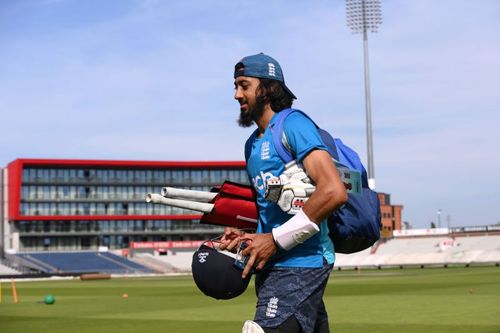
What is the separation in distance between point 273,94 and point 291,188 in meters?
0.62

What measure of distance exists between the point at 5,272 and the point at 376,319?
92.3 m

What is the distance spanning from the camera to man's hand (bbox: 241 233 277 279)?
4.41m

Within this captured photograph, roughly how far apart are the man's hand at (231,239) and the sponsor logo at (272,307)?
37 centimetres

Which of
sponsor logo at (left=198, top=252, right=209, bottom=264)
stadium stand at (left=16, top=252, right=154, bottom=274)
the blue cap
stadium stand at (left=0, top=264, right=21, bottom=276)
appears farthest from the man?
stadium stand at (left=0, top=264, right=21, bottom=276)

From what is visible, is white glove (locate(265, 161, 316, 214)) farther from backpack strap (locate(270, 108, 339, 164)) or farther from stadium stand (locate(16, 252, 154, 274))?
stadium stand (locate(16, 252, 154, 274))

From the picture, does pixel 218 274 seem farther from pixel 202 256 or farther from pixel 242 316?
pixel 242 316

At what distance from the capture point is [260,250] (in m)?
4.41

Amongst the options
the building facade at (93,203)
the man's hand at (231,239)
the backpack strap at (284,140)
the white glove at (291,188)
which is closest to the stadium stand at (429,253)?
the building facade at (93,203)

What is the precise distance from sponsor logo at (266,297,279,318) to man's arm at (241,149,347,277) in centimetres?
22

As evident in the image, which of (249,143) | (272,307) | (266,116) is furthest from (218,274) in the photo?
(266,116)

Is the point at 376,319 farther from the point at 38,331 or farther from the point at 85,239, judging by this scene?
the point at 85,239

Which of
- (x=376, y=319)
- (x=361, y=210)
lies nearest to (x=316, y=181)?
(x=361, y=210)

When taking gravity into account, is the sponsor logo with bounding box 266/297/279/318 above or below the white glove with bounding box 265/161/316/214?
below

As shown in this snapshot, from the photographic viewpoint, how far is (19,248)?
4838 inches
